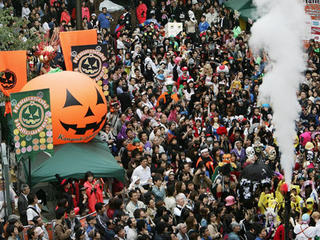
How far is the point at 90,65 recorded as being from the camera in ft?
74.4

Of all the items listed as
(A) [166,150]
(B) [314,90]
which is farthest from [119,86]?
(B) [314,90]

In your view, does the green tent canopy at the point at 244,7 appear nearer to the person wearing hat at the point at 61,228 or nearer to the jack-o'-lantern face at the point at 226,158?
the jack-o'-lantern face at the point at 226,158

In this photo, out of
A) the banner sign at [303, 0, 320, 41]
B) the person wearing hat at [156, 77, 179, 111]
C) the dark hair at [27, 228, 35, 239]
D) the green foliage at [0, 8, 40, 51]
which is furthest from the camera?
the banner sign at [303, 0, 320, 41]

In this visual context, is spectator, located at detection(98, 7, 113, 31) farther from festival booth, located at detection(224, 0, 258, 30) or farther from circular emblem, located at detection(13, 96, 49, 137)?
circular emblem, located at detection(13, 96, 49, 137)

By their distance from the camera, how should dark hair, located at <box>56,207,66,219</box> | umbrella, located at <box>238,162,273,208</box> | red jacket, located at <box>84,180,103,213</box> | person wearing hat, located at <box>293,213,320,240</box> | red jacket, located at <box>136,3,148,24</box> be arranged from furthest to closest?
red jacket, located at <box>136,3,148,24</box>
umbrella, located at <box>238,162,273,208</box>
red jacket, located at <box>84,180,103,213</box>
person wearing hat, located at <box>293,213,320,240</box>
dark hair, located at <box>56,207,66,219</box>

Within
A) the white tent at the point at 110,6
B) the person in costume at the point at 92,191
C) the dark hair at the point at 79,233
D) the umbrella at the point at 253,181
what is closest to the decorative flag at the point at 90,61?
the person in costume at the point at 92,191

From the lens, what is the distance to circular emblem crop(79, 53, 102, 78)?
22594mm

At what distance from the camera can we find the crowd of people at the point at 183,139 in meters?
17.0

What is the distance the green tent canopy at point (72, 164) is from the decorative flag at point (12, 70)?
8.09 ft

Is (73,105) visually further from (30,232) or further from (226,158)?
(30,232)

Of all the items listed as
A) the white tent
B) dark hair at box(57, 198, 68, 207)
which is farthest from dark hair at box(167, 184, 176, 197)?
the white tent

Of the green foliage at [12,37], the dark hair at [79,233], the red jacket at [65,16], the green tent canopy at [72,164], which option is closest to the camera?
the dark hair at [79,233]

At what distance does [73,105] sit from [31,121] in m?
2.32

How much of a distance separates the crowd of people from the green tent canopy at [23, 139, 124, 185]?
32 centimetres
